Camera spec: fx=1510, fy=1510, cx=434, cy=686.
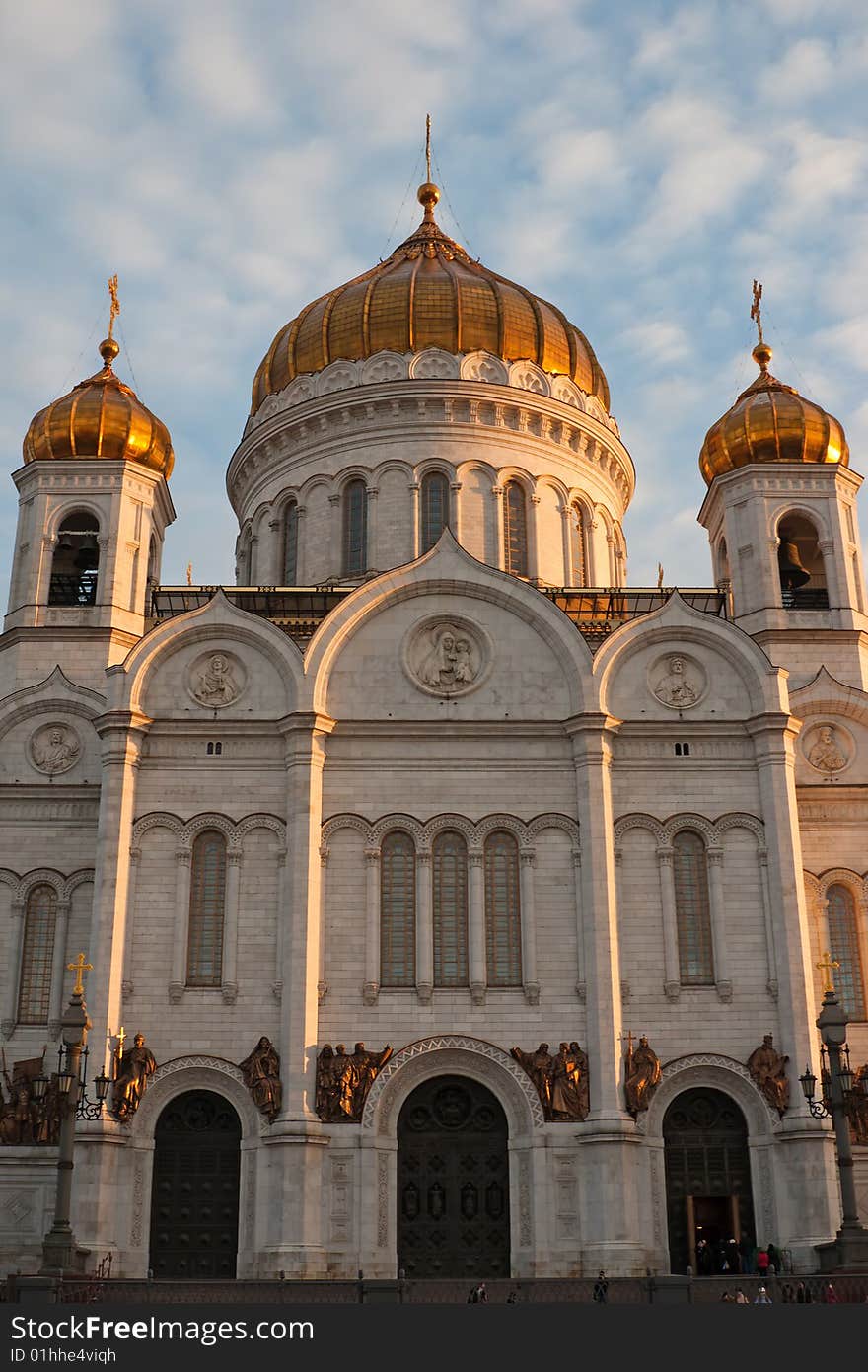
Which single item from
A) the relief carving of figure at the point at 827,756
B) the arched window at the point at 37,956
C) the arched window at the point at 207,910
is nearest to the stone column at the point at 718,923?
the relief carving of figure at the point at 827,756

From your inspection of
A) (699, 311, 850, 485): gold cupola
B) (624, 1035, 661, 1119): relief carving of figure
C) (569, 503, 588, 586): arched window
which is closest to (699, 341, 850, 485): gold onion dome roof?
(699, 311, 850, 485): gold cupola

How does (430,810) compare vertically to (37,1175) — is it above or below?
above

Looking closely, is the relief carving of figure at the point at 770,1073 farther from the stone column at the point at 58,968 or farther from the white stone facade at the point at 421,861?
the stone column at the point at 58,968

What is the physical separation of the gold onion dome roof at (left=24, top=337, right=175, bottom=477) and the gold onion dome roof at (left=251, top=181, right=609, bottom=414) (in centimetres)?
507

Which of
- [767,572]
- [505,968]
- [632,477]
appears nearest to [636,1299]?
[505,968]

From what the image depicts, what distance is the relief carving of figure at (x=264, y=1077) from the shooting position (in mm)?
24984

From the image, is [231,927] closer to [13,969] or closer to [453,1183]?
[13,969]

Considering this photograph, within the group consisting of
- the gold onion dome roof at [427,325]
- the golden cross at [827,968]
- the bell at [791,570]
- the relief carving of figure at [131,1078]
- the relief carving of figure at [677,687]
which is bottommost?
the relief carving of figure at [131,1078]

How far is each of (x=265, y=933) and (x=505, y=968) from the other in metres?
4.23

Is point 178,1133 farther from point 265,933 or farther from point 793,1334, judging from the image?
point 793,1334

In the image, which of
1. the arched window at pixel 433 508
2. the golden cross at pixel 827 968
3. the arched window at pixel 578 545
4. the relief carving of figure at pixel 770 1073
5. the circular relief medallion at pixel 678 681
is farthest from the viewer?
the arched window at pixel 578 545

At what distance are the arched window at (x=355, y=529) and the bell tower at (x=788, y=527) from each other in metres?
7.79

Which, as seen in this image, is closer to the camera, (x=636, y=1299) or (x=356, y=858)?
(x=636, y=1299)

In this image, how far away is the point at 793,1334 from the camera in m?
16.5
